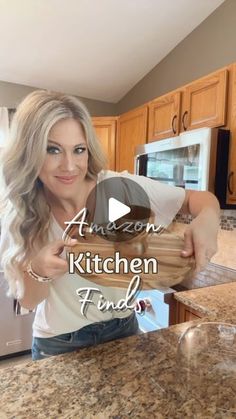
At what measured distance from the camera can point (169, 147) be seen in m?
1.41

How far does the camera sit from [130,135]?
1885 mm

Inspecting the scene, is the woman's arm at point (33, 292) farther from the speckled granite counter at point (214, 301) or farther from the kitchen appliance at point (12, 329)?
the kitchen appliance at point (12, 329)

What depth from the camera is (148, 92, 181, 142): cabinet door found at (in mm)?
1513

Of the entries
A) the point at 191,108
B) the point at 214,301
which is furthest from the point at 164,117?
the point at 214,301

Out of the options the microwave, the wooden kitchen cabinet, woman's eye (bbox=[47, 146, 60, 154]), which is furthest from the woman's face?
the wooden kitchen cabinet

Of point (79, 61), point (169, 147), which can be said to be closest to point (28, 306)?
point (169, 147)

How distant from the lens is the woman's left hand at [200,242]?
0.53 meters

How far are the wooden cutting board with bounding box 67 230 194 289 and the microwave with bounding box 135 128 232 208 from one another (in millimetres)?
719

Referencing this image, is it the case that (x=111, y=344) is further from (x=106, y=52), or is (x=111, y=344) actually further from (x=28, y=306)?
(x=106, y=52)

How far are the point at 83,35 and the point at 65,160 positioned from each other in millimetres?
1369

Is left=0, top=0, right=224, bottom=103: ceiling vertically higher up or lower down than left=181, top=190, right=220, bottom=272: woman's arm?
higher up

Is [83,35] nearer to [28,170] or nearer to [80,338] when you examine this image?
[28,170]

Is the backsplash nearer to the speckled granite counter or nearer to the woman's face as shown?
the speckled granite counter

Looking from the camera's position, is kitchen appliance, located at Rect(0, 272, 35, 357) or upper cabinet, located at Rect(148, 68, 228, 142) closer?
upper cabinet, located at Rect(148, 68, 228, 142)
